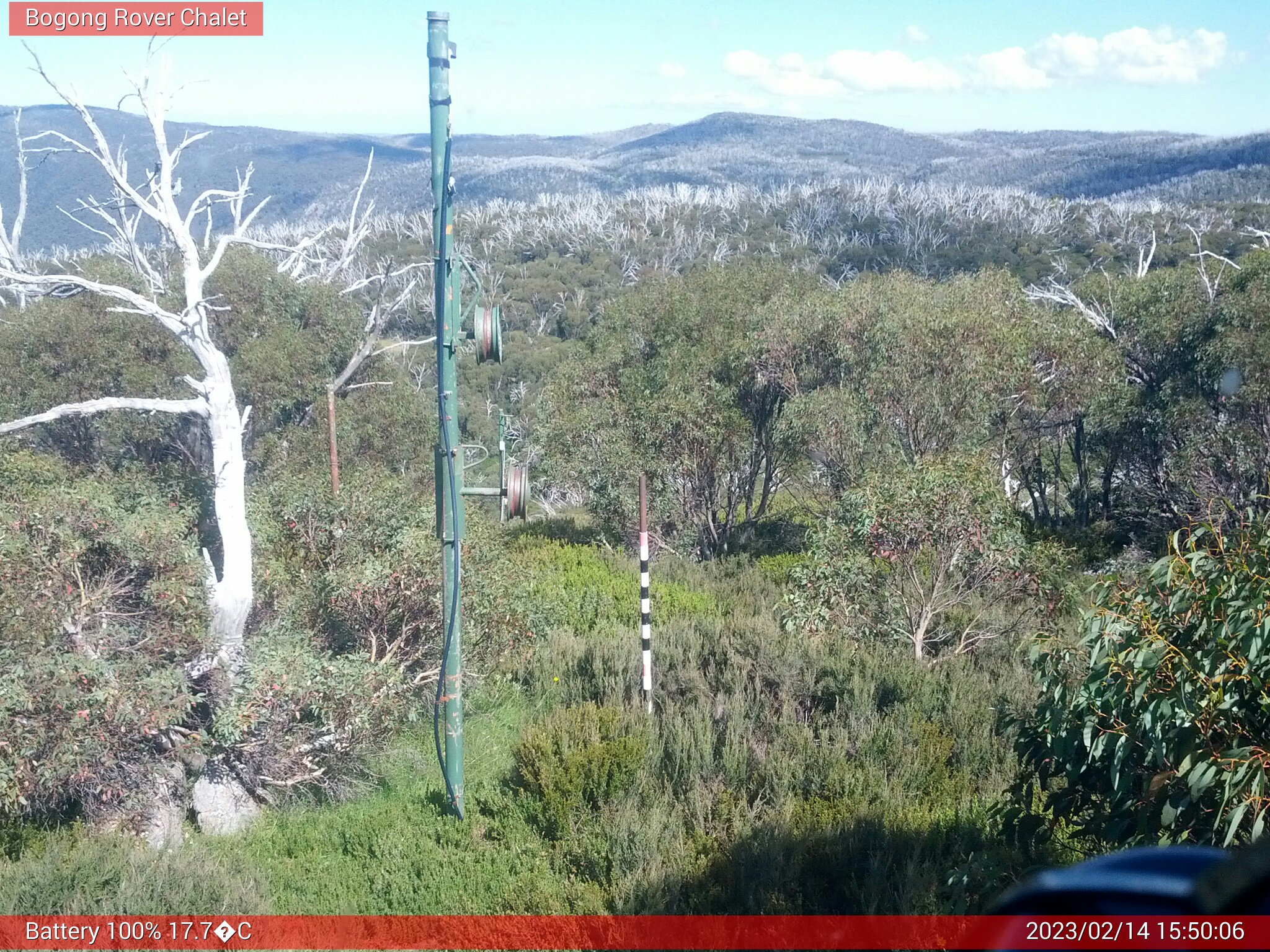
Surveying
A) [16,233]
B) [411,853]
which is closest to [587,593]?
[411,853]

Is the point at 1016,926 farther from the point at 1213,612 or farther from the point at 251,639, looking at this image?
the point at 251,639

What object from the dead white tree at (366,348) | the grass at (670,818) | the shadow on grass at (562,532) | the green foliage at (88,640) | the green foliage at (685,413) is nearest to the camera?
the grass at (670,818)

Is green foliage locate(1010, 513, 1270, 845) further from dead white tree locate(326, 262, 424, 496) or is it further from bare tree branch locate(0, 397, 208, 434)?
dead white tree locate(326, 262, 424, 496)

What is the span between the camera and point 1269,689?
3.27m

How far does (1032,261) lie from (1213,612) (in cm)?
5273

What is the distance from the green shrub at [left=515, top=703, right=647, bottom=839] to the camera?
6879 mm

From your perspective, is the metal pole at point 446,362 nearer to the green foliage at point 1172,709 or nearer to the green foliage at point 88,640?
the green foliage at point 88,640

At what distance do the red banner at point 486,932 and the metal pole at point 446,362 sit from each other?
135 centimetres

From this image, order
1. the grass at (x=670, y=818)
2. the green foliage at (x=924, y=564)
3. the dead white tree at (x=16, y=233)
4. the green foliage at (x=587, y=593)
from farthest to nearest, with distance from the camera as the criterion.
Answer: the dead white tree at (x=16, y=233) → the green foliage at (x=587, y=593) → the green foliage at (x=924, y=564) → the grass at (x=670, y=818)

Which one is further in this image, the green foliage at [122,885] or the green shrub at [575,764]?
the green shrub at [575,764]

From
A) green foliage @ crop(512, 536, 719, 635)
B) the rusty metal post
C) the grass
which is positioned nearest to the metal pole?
the grass

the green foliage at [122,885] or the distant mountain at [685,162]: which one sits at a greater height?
the distant mountain at [685,162]

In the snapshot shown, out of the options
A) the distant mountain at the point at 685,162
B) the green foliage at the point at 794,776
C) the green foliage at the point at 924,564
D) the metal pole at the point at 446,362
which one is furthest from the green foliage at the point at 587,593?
the distant mountain at the point at 685,162

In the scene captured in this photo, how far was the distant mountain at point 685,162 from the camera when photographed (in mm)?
79438
